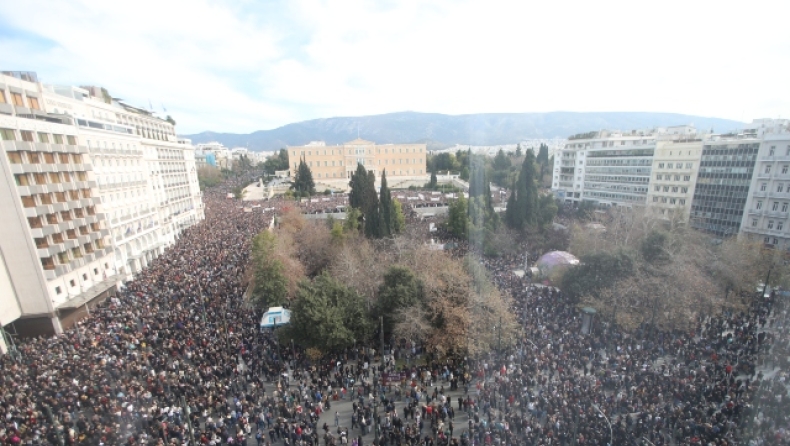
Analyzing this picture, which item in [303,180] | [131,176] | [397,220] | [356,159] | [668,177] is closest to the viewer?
[131,176]

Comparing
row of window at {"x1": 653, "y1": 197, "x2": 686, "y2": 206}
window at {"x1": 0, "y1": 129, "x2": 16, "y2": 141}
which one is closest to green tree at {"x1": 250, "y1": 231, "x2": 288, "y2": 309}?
window at {"x1": 0, "y1": 129, "x2": 16, "y2": 141}

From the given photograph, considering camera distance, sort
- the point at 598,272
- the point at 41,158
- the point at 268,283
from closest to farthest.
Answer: the point at 598,272, the point at 41,158, the point at 268,283

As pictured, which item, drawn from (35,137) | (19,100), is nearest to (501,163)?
(35,137)

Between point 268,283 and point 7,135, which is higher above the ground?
point 7,135

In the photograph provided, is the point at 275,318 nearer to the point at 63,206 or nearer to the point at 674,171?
the point at 63,206

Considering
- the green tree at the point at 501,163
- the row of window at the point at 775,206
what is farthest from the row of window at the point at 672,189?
the green tree at the point at 501,163

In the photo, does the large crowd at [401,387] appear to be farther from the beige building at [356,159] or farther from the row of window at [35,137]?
the beige building at [356,159]

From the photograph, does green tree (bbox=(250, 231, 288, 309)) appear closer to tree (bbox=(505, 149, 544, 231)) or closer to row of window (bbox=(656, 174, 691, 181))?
tree (bbox=(505, 149, 544, 231))
